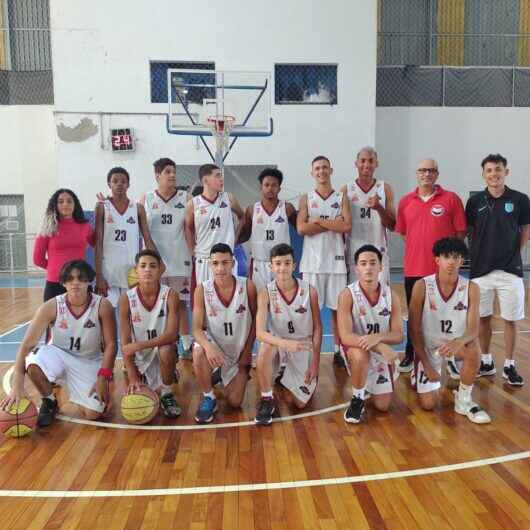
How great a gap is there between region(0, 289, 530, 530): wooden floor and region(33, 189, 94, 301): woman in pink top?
1008 millimetres

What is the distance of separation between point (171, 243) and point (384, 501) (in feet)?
9.50

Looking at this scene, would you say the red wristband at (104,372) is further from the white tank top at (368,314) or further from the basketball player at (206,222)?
the white tank top at (368,314)

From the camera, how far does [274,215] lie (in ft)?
14.9

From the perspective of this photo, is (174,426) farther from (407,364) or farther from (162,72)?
(162,72)

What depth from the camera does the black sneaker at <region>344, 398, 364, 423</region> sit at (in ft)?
10.8

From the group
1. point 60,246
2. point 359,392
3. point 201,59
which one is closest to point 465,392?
point 359,392

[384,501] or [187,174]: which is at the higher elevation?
[187,174]

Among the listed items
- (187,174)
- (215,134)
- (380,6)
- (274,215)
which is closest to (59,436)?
(274,215)

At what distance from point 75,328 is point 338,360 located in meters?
2.17

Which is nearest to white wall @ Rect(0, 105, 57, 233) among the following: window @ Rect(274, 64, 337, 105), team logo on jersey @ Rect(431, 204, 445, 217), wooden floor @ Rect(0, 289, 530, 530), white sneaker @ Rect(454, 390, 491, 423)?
window @ Rect(274, 64, 337, 105)

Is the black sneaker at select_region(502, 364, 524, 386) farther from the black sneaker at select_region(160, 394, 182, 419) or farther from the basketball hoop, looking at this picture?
the basketball hoop

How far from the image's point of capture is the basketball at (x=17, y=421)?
3107 millimetres

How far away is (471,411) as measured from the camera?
11.1 ft

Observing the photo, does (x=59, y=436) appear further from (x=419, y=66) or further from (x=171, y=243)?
(x=419, y=66)
